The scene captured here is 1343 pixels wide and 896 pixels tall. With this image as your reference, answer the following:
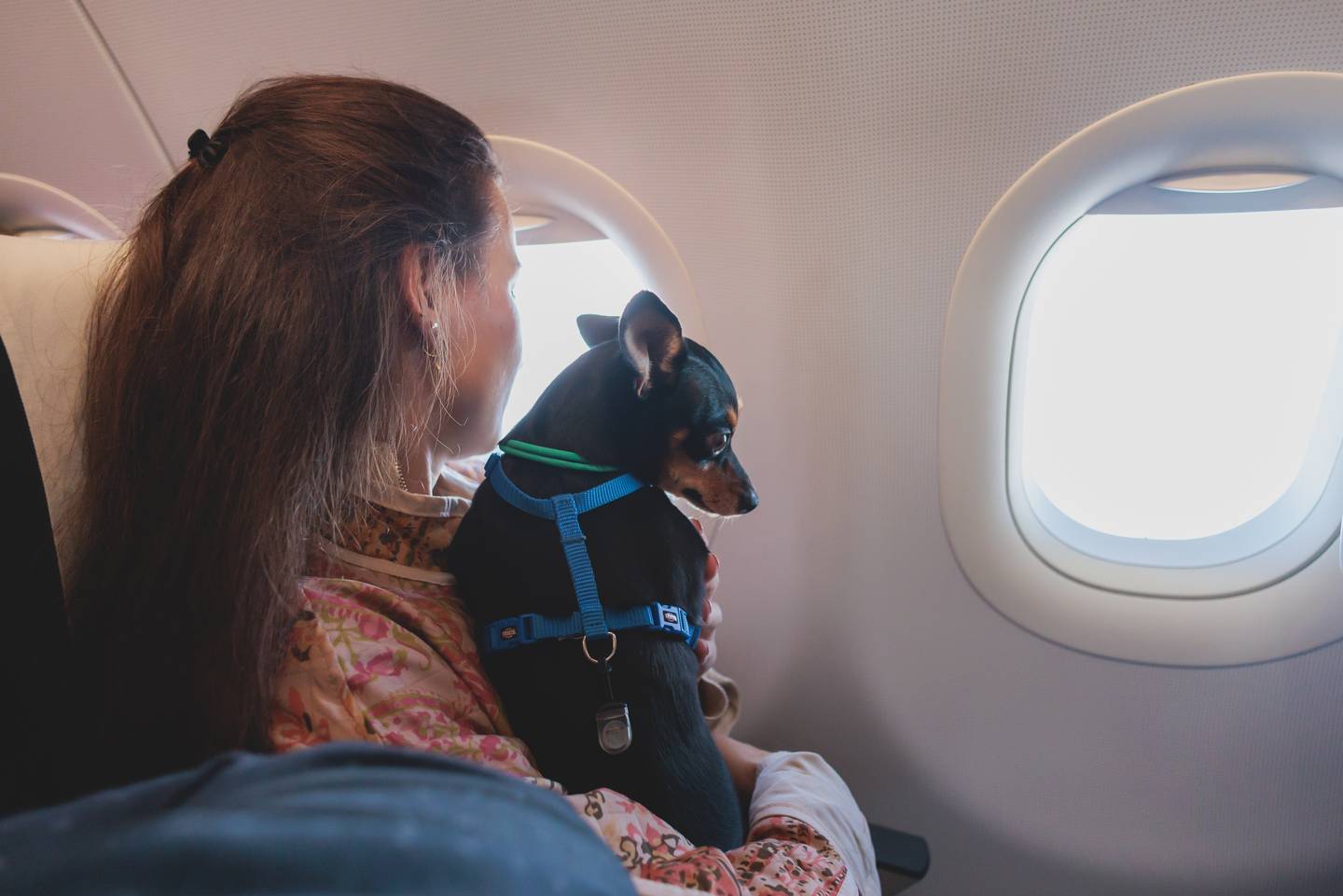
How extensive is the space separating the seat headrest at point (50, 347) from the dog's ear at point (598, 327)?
57cm

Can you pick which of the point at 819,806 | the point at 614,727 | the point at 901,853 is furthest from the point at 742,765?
the point at 614,727

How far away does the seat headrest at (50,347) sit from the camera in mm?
783

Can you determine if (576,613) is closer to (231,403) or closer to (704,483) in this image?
(704,483)

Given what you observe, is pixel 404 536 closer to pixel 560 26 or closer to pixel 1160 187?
pixel 560 26

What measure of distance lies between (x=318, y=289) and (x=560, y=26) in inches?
24.0

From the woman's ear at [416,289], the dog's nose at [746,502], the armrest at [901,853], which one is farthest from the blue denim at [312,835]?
the armrest at [901,853]

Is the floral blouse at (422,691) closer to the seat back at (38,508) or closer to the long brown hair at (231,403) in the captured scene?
the long brown hair at (231,403)

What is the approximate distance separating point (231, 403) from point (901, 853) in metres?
1.18

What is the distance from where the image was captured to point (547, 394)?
106 centimetres

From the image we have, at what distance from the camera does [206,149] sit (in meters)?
0.85

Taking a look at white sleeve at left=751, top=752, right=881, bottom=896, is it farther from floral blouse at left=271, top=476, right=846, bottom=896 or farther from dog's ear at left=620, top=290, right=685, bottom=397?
dog's ear at left=620, top=290, right=685, bottom=397

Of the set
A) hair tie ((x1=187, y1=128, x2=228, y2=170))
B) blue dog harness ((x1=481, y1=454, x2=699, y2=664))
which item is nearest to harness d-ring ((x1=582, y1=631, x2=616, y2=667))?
blue dog harness ((x1=481, y1=454, x2=699, y2=664))

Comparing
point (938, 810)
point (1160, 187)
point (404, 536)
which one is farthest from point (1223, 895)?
point (404, 536)

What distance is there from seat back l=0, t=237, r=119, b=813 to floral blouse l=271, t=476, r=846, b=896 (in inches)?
6.7
